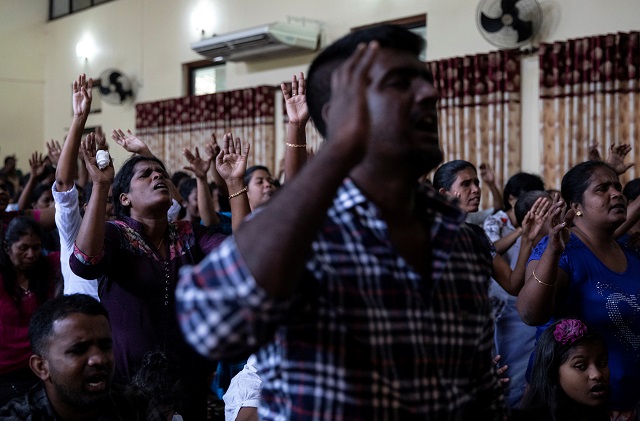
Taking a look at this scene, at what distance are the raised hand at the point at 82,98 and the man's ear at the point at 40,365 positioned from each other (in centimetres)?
106

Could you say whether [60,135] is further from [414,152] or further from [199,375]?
[414,152]

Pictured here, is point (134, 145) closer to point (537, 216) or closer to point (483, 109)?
point (537, 216)

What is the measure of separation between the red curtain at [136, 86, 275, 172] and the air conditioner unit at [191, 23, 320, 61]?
397 mm

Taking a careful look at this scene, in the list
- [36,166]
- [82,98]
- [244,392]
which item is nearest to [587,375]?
[244,392]

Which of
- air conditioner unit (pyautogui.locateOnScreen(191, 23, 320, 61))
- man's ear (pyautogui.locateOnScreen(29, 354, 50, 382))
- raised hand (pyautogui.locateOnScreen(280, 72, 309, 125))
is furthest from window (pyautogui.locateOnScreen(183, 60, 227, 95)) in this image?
man's ear (pyautogui.locateOnScreen(29, 354, 50, 382))

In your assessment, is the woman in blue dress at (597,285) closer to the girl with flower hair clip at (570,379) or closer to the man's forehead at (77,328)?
the girl with flower hair clip at (570,379)

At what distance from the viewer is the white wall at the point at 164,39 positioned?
20.1 ft

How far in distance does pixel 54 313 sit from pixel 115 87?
27.6 feet

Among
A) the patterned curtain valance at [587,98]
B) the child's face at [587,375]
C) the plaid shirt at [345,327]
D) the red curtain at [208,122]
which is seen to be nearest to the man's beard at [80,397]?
the plaid shirt at [345,327]

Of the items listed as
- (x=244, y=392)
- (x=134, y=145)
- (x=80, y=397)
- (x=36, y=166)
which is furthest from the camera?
(x=36, y=166)

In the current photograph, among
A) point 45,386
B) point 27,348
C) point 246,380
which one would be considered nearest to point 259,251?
point 45,386

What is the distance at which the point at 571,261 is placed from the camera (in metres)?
2.43

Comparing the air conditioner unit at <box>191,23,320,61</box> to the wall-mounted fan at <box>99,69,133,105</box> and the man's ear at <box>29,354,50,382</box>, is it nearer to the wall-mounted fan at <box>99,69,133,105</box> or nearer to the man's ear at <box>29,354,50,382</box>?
the wall-mounted fan at <box>99,69,133,105</box>

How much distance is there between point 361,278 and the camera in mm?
981
